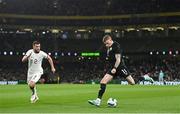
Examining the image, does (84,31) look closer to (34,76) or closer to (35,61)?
(35,61)

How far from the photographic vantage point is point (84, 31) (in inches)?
3268

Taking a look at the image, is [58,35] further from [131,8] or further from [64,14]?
[131,8]

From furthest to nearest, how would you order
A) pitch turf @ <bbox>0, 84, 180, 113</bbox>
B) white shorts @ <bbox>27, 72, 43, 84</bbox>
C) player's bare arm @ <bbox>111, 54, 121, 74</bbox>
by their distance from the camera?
white shorts @ <bbox>27, 72, 43, 84</bbox>, player's bare arm @ <bbox>111, 54, 121, 74</bbox>, pitch turf @ <bbox>0, 84, 180, 113</bbox>

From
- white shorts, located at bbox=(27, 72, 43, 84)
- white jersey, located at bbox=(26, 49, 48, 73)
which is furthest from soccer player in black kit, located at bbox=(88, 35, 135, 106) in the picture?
white jersey, located at bbox=(26, 49, 48, 73)

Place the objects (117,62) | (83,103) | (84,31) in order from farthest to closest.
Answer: (84,31), (83,103), (117,62)

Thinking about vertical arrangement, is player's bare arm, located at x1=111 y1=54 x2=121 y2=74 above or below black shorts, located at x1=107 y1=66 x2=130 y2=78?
above

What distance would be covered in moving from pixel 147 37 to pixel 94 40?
31.4ft

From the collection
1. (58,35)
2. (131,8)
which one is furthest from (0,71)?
(131,8)

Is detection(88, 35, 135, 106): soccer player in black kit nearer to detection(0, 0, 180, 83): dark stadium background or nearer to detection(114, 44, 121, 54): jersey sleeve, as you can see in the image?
detection(114, 44, 121, 54): jersey sleeve

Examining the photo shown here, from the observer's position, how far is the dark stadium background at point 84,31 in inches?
3049

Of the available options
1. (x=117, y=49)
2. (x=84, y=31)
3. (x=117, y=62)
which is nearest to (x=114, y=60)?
(x=117, y=62)

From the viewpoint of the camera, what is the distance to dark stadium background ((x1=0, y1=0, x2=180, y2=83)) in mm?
77438

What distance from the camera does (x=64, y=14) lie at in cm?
8138

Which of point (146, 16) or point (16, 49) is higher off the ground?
point (146, 16)
